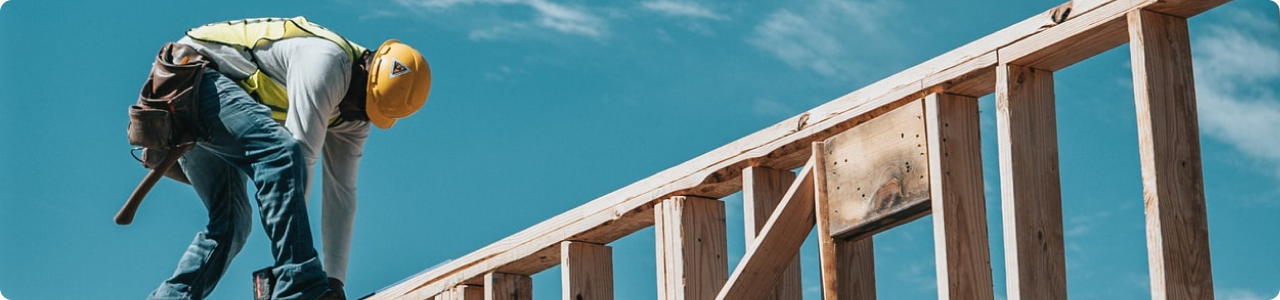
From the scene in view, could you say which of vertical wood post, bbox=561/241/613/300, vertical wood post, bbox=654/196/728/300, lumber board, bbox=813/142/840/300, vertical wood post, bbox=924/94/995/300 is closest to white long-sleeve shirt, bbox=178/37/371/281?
vertical wood post, bbox=561/241/613/300

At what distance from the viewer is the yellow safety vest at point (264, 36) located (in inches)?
295

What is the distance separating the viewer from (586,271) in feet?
25.9

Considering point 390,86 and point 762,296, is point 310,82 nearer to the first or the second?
point 390,86

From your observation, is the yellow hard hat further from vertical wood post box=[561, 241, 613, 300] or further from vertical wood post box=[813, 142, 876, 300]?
vertical wood post box=[813, 142, 876, 300]

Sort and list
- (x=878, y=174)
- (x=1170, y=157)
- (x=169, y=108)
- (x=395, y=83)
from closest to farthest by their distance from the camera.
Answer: (x=1170, y=157) → (x=878, y=174) → (x=169, y=108) → (x=395, y=83)

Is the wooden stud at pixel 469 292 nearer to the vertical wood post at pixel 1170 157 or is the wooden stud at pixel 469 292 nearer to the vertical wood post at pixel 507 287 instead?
the vertical wood post at pixel 507 287

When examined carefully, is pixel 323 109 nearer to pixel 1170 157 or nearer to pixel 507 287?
pixel 507 287

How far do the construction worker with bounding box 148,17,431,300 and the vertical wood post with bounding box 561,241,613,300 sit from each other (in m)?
0.86

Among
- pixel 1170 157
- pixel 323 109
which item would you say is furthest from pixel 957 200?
pixel 323 109

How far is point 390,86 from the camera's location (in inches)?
304

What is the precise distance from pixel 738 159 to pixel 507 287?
1570 mm

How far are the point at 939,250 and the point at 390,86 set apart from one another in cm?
254

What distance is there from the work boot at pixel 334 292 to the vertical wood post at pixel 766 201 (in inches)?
58.8

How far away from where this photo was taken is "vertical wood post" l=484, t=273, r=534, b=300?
8.27 m
